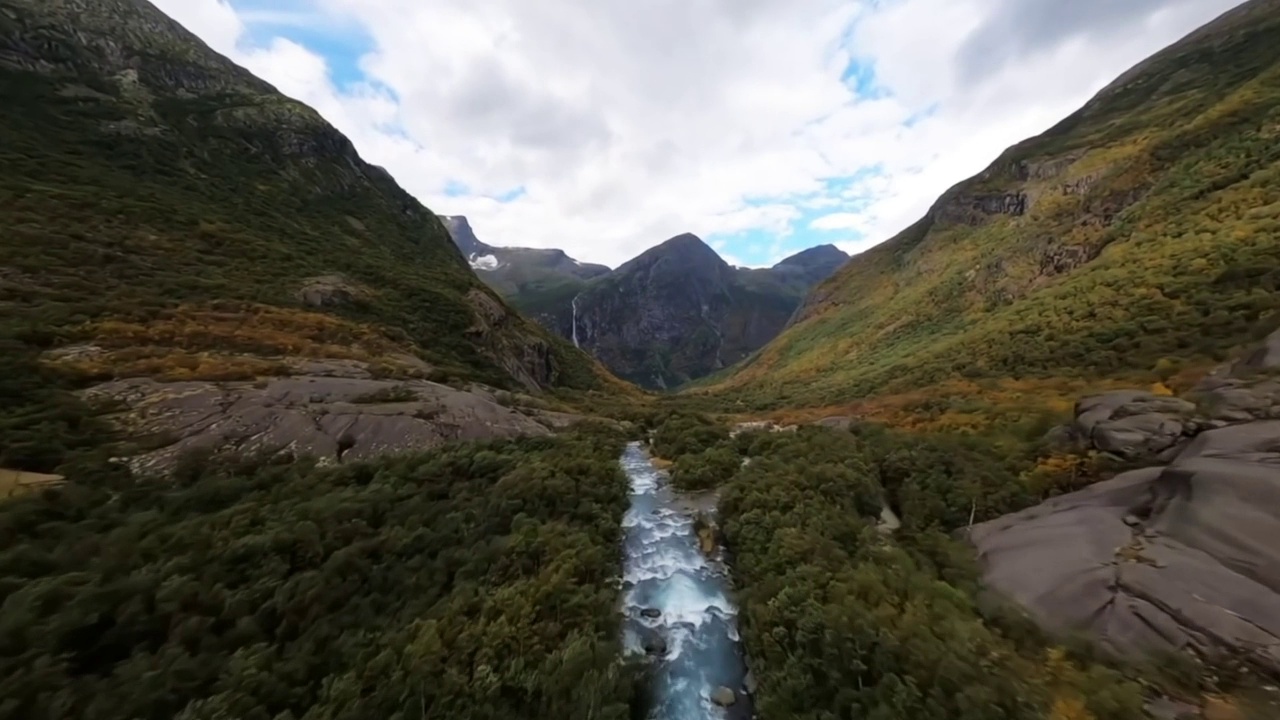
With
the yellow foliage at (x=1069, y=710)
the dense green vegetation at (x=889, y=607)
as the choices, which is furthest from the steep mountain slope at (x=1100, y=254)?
the yellow foliage at (x=1069, y=710)

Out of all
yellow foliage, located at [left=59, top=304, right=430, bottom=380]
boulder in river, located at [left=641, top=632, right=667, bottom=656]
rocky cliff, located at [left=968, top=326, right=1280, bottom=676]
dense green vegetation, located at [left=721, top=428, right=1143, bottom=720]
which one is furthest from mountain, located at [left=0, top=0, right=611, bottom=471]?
rocky cliff, located at [left=968, top=326, right=1280, bottom=676]

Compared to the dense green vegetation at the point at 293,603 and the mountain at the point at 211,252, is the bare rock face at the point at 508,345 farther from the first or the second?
the dense green vegetation at the point at 293,603

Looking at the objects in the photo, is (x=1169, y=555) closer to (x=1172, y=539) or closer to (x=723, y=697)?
(x=1172, y=539)

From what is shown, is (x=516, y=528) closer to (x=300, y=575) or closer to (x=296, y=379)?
(x=300, y=575)

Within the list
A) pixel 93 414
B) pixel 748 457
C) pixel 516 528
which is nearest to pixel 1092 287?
pixel 748 457

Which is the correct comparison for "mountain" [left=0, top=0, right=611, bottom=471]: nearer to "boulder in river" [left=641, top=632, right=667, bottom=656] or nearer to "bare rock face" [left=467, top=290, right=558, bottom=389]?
"bare rock face" [left=467, top=290, right=558, bottom=389]

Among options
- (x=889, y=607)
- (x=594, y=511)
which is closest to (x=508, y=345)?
(x=594, y=511)

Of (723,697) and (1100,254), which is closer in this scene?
(723,697)
